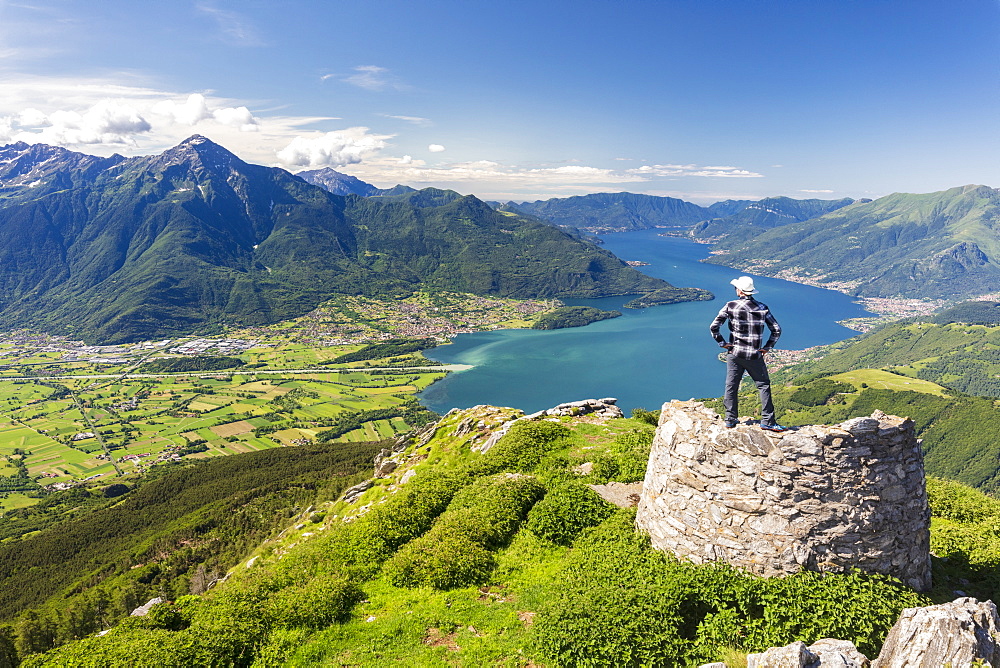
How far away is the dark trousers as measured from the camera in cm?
1146

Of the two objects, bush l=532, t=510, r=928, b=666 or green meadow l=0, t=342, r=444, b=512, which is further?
green meadow l=0, t=342, r=444, b=512

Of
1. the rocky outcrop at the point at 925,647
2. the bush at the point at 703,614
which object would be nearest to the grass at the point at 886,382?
the bush at the point at 703,614

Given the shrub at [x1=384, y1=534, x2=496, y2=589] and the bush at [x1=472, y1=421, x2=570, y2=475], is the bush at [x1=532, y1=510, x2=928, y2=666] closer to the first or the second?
the shrub at [x1=384, y1=534, x2=496, y2=589]

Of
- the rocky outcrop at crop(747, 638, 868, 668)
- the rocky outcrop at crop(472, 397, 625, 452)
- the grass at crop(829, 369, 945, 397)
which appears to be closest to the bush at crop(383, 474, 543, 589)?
the rocky outcrop at crop(747, 638, 868, 668)

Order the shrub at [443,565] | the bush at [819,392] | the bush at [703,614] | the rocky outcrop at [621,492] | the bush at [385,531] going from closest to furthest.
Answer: the bush at [703,614], the shrub at [443,565], the rocky outcrop at [621,492], the bush at [385,531], the bush at [819,392]

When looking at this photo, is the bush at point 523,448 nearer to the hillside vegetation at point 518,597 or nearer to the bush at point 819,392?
the hillside vegetation at point 518,597

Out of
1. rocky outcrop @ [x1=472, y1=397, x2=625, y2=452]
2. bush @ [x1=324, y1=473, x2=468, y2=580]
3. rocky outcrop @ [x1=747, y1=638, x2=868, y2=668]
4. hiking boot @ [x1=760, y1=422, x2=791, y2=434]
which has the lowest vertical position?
bush @ [x1=324, y1=473, x2=468, y2=580]

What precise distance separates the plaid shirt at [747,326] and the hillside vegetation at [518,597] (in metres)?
5.60

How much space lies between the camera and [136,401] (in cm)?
16138

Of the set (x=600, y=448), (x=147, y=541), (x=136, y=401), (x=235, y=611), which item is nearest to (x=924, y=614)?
(x=600, y=448)

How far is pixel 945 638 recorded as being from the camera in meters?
8.59

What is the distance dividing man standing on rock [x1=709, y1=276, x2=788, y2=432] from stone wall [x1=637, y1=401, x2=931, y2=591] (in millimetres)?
714

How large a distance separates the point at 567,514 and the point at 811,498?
8282 mm

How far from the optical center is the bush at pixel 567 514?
1631 centimetres
